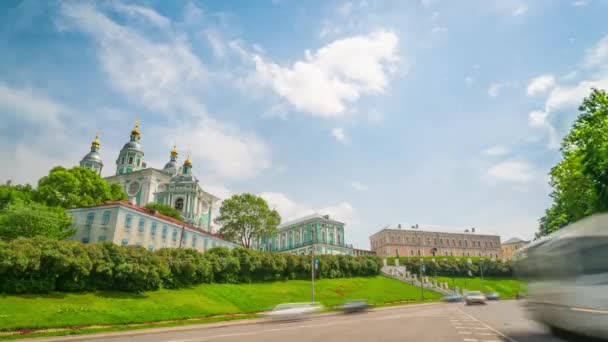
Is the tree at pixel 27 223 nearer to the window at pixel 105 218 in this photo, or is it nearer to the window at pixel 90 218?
the window at pixel 90 218

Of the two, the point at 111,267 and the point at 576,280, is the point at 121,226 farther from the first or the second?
the point at 576,280

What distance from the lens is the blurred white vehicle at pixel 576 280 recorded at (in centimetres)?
760

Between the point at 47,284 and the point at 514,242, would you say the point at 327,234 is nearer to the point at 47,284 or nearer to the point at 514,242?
the point at 47,284

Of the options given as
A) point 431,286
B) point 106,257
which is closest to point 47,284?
point 106,257

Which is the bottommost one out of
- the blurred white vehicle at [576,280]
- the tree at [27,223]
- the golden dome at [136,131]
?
the blurred white vehicle at [576,280]

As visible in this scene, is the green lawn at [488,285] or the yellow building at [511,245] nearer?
the green lawn at [488,285]

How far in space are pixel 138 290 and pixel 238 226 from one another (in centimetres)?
3674

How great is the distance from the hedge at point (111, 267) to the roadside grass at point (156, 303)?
107cm

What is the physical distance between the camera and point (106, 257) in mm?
31312

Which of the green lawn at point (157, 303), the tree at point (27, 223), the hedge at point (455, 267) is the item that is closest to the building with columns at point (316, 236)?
the hedge at point (455, 267)

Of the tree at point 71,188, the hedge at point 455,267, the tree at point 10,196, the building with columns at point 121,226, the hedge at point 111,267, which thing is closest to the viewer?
the hedge at point 111,267

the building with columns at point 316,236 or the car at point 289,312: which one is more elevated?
the building with columns at point 316,236

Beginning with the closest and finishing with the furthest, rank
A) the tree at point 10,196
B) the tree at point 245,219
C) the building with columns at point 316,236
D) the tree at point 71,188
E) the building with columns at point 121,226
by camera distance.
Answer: the building with columns at point 121,226 → the tree at point 10,196 → the tree at point 71,188 → the tree at point 245,219 → the building with columns at point 316,236

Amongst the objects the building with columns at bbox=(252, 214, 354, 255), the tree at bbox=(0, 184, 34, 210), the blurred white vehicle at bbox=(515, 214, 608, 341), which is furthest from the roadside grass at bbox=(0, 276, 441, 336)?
the building with columns at bbox=(252, 214, 354, 255)
